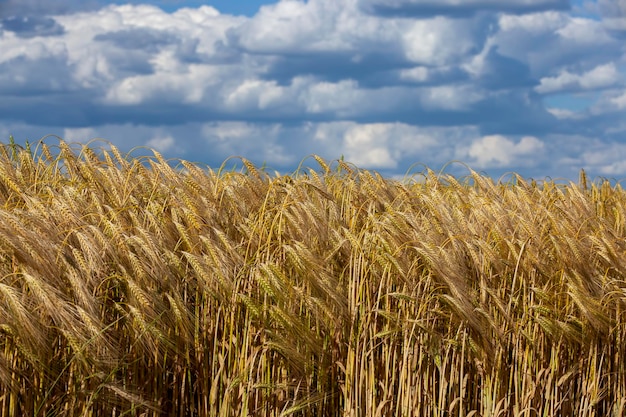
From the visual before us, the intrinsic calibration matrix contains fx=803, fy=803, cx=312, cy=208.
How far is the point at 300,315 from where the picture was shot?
3824mm

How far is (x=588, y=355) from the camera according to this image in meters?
4.04

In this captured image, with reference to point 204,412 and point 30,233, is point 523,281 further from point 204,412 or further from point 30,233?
point 30,233

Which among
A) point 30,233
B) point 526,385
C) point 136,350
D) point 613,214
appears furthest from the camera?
point 613,214

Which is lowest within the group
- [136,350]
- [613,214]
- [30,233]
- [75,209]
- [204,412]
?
[204,412]

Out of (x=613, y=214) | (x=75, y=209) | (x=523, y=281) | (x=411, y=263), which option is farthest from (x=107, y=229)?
(x=613, y=214)

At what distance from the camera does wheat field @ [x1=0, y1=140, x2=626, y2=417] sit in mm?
3381

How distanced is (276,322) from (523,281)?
124 centimetres

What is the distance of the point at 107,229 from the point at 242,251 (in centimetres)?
65

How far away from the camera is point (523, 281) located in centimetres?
393

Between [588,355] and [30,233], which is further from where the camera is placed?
[588,355]

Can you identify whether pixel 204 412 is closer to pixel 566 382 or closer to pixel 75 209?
pixel 75 209

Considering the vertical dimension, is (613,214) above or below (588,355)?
above

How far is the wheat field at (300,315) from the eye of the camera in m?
3.38

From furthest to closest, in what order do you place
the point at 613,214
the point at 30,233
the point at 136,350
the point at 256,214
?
the point at 613,214 → the point at 256,214 → the point at 136,350 → the point at 30,233
